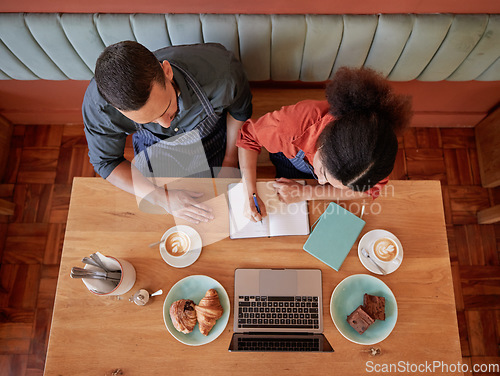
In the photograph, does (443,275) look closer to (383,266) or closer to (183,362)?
(383,266)

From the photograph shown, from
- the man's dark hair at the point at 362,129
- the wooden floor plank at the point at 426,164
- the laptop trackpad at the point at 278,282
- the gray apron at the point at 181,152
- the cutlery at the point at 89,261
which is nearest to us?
the man's dark hair at the point at 362,129

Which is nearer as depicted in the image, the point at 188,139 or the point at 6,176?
the point at 188,139

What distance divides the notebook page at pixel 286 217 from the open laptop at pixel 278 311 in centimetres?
13

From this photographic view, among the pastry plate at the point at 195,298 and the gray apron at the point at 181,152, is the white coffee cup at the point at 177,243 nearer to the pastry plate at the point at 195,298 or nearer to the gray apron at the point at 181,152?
the pastry plate at the point at 195,298

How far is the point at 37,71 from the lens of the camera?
143 cm

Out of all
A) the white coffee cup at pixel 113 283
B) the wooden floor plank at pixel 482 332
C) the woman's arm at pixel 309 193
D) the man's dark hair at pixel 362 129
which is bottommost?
the wooden floor plank at pixel 482 332

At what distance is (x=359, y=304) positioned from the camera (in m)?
1.03

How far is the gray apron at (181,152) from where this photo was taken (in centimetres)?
132

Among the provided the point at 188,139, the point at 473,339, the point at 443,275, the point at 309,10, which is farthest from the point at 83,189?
the point at 473,339

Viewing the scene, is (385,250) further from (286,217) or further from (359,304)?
(286,217)

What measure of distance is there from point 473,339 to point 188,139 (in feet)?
5.57

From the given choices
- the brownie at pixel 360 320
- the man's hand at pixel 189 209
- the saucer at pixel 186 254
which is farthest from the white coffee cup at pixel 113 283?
the brownie at pixel 360 320

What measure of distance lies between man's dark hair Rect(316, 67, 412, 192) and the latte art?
0.85 ft

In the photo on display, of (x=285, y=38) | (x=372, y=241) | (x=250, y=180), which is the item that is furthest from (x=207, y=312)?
(x=285, y=38)
